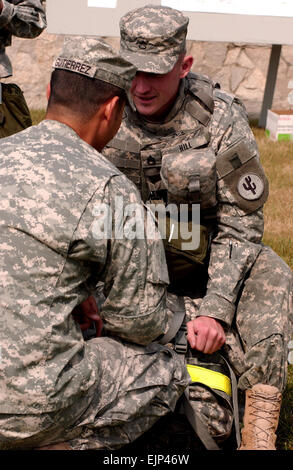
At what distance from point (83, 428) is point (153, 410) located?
30 cm

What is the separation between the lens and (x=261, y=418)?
118 inches

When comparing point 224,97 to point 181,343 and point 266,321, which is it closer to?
point 266,321

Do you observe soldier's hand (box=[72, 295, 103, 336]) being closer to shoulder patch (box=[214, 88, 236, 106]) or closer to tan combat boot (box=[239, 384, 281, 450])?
tan combat boot (box=[239, 384, 281, 450])

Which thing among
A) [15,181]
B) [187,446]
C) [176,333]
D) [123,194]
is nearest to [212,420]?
[187,446]

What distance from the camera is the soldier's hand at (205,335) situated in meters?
3.03

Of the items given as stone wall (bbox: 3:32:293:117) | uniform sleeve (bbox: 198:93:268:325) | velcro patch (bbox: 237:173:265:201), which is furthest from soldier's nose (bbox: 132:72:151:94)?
stone wall (bbox: 3:32:293:117)

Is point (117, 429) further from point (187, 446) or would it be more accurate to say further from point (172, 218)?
point (172, 218)

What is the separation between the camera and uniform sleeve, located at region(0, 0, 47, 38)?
14.4 ft

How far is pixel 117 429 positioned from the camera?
8.43 ft

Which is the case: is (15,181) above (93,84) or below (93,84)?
below

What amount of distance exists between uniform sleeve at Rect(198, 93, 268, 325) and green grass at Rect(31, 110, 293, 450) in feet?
1.95

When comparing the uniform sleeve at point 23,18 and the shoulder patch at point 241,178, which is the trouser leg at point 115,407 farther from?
the uniform sleeve at point 23,18

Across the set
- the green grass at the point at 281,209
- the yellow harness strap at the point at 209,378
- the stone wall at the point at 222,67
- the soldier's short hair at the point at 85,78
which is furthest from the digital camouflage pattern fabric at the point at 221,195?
the stone wall at the point at 222,67
